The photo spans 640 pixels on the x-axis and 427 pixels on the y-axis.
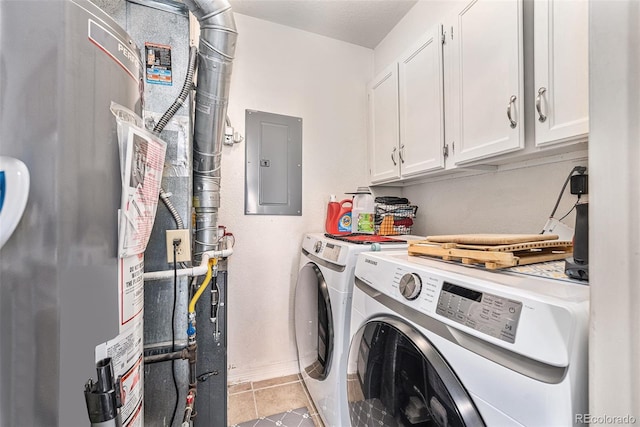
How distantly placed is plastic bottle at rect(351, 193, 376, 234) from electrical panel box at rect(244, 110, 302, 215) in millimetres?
444

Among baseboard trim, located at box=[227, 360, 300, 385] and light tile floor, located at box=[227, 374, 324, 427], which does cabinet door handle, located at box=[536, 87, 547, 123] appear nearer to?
light tile floor, located at box=[227, 374, 324, 427]

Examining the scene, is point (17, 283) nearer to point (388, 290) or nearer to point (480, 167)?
point (388, 290)

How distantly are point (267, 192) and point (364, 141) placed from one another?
971mm

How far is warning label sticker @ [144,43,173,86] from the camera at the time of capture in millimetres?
1029

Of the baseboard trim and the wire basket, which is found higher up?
the wire basket

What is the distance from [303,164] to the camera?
2.14 meters

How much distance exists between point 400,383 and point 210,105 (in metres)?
1.29

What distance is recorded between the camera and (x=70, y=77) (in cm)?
50

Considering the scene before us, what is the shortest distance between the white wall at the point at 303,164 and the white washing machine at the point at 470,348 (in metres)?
1.22

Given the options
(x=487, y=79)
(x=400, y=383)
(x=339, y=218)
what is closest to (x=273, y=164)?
(x=339, y=218)

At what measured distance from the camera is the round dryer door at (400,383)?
582 mm

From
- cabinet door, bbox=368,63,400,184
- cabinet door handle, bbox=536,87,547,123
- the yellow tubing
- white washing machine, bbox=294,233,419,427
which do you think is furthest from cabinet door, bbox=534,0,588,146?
the yellow tubing

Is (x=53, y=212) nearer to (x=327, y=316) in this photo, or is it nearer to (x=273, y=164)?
(x=327, y=316)

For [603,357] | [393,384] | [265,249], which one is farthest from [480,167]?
[265,249]
